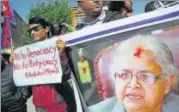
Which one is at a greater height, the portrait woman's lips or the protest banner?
the protest banner

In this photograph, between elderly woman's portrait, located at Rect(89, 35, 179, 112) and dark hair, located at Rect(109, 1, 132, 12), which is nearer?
elderly woman's portrait, located at Rect(89, 35, 179, 112)

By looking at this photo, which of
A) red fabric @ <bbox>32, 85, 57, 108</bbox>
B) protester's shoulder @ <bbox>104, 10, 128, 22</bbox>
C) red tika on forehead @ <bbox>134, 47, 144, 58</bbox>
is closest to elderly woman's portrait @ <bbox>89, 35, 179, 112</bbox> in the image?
red tika on forehead @ <bbox>134, 47, 144, 58</bbox>

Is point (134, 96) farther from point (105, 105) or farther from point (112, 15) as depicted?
point (112, 15)

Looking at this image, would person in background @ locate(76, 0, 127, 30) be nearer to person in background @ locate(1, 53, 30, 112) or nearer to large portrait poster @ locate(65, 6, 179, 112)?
large portrait poster @ locate(65, 6, 179, 112)

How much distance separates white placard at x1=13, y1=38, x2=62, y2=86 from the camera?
3490 millimetres

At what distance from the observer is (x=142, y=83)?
3127 mm

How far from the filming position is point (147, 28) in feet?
10.4

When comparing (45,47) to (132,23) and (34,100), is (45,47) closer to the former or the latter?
(34,100)

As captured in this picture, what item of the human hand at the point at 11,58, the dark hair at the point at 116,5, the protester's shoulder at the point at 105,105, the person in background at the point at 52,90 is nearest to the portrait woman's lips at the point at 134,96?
the protester's shoulder at the point at 105,105

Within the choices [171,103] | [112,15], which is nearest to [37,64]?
[112,15]

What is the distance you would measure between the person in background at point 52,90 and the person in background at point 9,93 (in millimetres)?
150

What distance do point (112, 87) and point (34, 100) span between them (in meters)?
0.71

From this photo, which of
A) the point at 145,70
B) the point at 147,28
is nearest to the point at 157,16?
the point at 147,28

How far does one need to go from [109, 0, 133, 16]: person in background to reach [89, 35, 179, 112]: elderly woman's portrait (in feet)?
0.69
